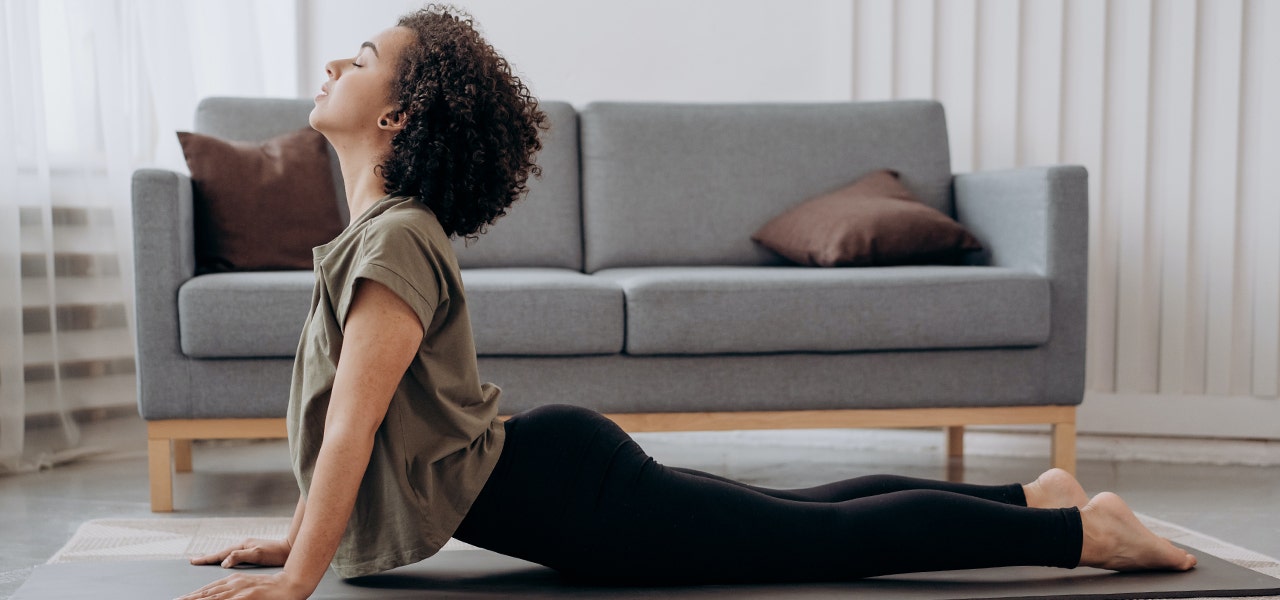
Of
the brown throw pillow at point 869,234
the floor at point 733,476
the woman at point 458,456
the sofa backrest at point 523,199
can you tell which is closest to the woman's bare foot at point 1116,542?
the woman at point 458,456

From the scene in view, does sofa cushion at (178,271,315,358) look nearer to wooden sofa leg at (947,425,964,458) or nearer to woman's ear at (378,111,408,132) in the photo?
woman's ear at (378,111,408,132)

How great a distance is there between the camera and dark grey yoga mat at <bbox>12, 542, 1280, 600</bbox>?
1332 millimetres

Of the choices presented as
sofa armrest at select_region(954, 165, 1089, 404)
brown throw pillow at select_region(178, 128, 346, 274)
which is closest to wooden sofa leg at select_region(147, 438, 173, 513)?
brown throw pillow at select_region(178, 128, 346, 274)

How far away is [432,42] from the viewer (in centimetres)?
128

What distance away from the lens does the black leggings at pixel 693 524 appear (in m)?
1.33

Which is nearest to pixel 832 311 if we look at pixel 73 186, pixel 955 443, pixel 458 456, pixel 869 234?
pixel 869 234

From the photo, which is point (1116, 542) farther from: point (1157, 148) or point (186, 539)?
point (1157, 148)

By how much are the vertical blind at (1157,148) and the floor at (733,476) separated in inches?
12.9

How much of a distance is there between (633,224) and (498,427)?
144 cm

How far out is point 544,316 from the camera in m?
2.13

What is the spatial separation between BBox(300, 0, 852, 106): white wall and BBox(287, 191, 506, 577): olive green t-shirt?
201 centimetres

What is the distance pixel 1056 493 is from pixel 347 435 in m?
0.94

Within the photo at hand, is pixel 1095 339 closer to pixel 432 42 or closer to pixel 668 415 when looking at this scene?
pixel 668 415

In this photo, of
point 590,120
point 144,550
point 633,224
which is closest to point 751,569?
point 144,550
